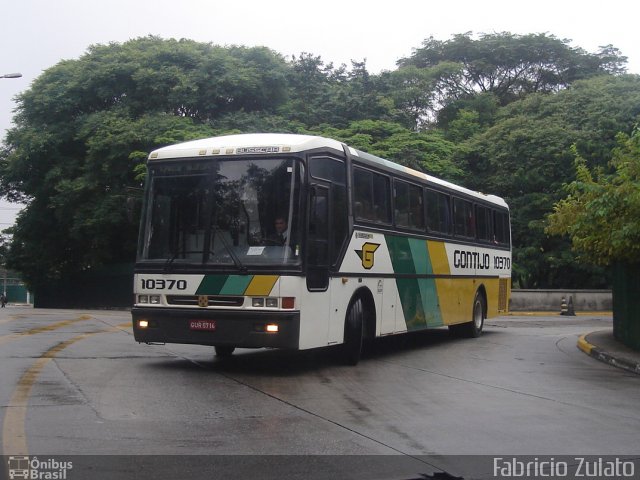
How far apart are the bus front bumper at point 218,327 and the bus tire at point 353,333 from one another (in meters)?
1.80

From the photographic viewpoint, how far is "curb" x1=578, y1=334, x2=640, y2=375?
13438 mm

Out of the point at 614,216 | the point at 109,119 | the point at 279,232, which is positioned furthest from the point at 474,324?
the point at 109,119

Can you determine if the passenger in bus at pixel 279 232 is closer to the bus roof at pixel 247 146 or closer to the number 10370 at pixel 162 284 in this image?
the bus roof at pixel 247 146

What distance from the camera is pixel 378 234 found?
13.3 meters

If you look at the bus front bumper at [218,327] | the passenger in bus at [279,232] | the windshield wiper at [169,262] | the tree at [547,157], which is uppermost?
the tree at [547,157]

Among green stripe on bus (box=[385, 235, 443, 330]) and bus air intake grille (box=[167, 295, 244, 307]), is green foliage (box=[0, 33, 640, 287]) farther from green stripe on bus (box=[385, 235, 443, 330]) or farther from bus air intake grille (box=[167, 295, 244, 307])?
bus air intake grille (box=[167, 295, 244, 307])

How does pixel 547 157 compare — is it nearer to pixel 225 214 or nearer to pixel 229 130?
pixel 229 130

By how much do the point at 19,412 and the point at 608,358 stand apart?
1066 centimetres

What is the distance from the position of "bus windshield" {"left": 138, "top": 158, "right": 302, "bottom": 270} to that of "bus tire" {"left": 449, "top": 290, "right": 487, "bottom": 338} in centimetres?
932

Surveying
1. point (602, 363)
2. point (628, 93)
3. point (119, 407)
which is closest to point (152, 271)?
point (119, 407)

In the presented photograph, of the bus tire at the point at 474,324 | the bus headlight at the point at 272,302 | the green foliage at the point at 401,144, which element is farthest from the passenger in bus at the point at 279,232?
the green foliage at the point at 401,144

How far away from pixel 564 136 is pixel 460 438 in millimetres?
30701

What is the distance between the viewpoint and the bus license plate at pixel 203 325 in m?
10.8

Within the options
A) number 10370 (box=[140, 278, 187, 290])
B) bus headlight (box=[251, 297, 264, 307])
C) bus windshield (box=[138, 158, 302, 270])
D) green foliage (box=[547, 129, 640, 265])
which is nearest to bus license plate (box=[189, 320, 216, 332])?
number 10370 (box=[140, 278, 187, 290])
